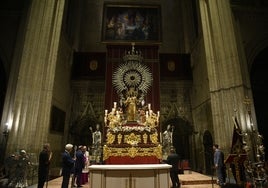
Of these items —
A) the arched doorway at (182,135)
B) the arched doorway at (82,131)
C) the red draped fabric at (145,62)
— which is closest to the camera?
the red draped fabric at (145,62)

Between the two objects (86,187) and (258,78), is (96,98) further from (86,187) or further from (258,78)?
(258,78)

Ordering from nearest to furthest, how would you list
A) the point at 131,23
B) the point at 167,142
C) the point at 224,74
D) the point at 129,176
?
the point at 129,176
the point at 224,74
the point at 167,142
the point at 131,23

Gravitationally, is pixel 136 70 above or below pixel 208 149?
above

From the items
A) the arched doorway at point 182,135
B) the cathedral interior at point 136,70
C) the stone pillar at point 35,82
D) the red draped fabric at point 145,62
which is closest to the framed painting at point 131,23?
the cathedral interior at point 136,70

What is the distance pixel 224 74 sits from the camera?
30.4 feet

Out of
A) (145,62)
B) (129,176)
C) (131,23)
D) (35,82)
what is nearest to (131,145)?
(129,176)

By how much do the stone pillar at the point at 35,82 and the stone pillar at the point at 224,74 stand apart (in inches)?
281

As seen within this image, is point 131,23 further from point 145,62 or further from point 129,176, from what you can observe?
point 129,176

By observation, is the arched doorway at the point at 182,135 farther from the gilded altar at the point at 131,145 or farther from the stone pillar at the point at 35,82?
the stone pillar at the point at 35,82

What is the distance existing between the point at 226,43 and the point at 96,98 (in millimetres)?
9196

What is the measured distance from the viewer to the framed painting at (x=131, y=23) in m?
16.5

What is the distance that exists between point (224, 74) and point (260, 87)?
13.0 ft

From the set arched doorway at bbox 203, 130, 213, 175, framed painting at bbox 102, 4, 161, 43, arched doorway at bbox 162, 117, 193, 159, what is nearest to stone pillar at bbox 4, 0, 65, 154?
framed painting at bbox 102, 4, 161, 43

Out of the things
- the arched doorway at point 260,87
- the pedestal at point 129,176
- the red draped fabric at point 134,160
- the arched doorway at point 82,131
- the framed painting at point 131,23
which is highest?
the framed painting at point 131,23
